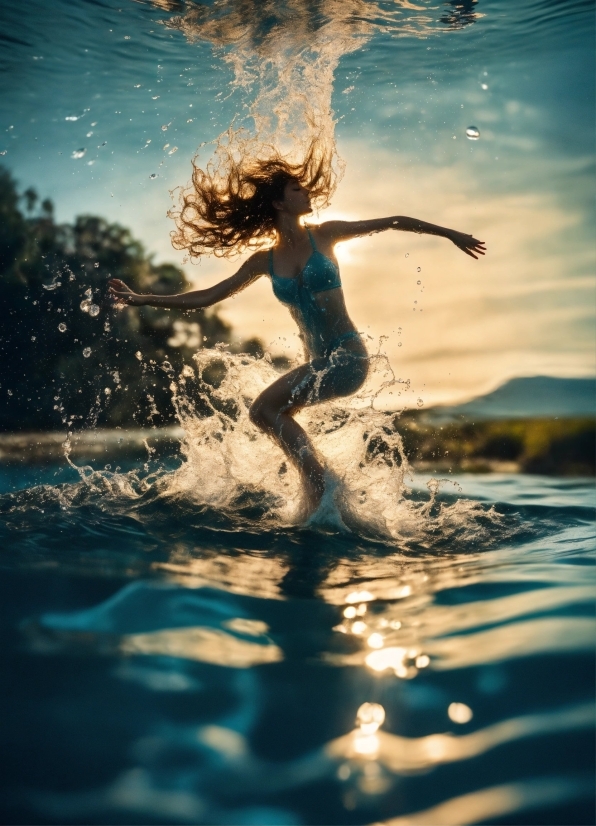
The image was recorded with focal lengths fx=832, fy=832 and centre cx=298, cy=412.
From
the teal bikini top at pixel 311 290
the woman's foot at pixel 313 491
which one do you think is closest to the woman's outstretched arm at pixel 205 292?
the teal bikini top at pixel 311 290

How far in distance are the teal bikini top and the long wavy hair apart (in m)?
0.44

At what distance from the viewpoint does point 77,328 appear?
627 inches

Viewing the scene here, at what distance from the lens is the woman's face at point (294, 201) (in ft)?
17.8

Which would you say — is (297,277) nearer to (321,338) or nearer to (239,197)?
(321,338)

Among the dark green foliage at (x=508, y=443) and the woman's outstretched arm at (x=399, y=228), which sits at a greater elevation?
the woman's outstretched arm at (x=399, y=228)

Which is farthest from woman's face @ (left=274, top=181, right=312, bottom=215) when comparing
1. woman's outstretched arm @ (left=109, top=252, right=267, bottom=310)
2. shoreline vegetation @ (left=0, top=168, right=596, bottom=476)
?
shoreline vegetation @ (left=0, top=168, right=596, bottom=476)

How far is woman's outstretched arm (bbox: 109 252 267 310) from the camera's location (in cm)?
532

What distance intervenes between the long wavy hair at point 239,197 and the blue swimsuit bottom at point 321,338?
1.63 feet

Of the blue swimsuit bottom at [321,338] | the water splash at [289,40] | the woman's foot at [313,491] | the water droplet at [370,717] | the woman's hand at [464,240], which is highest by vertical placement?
the water splash at [289,40]

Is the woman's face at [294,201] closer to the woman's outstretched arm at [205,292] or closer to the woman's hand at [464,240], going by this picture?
the woman's outstretched arm at [205,292]

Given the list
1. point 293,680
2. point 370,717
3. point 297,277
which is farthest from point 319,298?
point 370,717

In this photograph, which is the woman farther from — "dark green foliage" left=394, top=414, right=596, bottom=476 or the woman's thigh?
"dark green foliage" left=394, top=414, right=596, bottom=476

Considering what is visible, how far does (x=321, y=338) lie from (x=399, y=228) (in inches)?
33.1

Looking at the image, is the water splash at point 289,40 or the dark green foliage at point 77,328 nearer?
the water splash at point 289,40
